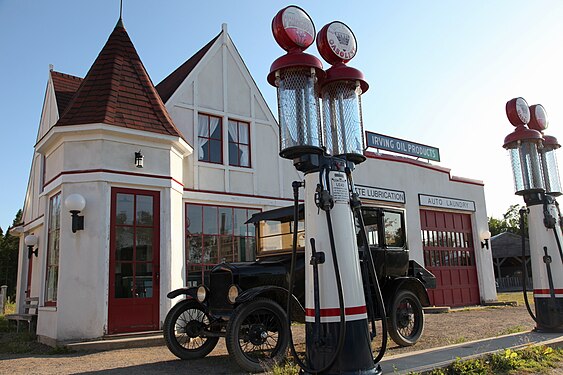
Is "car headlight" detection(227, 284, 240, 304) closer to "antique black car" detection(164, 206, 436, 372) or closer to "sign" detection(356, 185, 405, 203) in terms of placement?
"antique black car" detection(164, 206, 436, 372)

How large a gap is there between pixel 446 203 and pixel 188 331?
1235cm

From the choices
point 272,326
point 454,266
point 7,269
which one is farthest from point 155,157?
point 7,269

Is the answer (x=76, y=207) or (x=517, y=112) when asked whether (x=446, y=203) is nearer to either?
(x=517, y=112)

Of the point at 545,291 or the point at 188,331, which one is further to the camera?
the point at 545,291

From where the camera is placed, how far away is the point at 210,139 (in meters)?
11.9

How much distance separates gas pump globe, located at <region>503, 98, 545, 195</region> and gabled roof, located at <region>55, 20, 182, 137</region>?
6.45 metres

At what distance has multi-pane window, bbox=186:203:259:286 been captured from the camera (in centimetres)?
1095

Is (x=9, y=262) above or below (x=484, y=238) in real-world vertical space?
above

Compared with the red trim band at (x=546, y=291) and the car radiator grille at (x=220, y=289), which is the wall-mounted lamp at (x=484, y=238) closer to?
the red trim band at (x=546, y=291)

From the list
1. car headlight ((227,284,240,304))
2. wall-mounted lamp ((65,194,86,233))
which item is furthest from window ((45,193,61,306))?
car headlight ((227,284,240,304))

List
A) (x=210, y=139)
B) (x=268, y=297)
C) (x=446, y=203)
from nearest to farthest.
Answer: (x=268, y=297) → (x=210, y=139) → (x=446, y=203)

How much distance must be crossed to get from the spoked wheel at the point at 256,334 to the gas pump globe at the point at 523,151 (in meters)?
4.85

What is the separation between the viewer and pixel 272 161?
1284 cm

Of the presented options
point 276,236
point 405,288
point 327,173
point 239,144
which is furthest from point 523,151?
point 239,144
